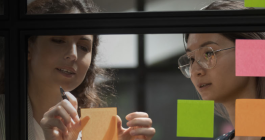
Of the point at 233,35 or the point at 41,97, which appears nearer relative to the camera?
the point at 233,35

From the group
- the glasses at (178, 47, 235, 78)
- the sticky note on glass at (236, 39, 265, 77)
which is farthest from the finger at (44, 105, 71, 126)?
the sticky note on glass at (236, 39, 265, 77)

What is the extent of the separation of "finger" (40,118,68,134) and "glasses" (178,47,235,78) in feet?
1.94

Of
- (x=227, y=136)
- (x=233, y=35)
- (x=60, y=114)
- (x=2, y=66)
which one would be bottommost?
(x=227, y=136)

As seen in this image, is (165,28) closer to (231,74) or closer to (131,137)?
(231,74)

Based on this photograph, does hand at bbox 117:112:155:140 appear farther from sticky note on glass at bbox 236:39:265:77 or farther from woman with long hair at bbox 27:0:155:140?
sticky note on glass at bbox 236:39:265:77

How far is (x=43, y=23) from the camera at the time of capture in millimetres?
1265

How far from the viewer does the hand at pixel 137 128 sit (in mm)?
1253

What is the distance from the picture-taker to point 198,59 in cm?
126

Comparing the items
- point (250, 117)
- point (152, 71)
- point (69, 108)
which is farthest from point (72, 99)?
point (250, 117)

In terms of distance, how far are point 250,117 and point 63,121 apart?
0.83m

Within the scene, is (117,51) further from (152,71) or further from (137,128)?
(137,128)

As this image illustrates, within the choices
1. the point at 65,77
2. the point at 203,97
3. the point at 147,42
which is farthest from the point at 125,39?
the point at 203,97

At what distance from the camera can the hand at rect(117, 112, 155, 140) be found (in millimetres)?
1253

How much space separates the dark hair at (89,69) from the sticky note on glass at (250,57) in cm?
58
